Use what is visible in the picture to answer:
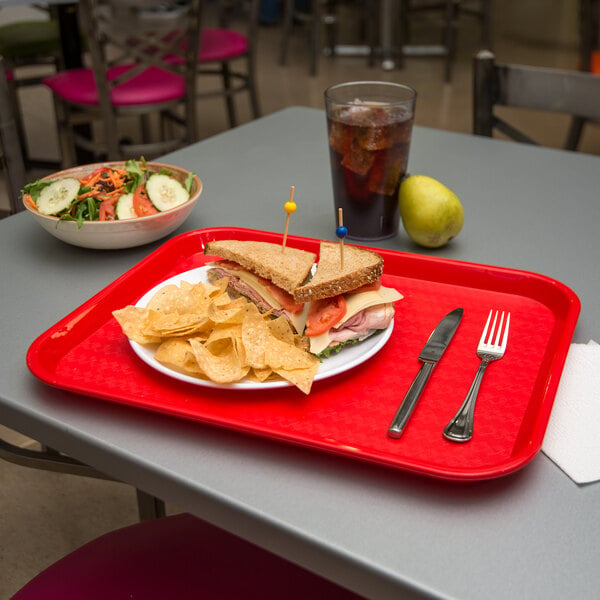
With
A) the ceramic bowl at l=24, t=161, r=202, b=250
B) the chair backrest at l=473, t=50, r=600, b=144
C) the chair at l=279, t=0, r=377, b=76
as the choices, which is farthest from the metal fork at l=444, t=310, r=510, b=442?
the chair at l=279, t=0, r=377, b=76

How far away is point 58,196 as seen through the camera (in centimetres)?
104

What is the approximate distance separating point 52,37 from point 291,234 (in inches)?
115

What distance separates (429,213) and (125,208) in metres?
0.44

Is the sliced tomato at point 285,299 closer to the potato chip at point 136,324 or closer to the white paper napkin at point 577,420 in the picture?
the potato chip at point 136,324

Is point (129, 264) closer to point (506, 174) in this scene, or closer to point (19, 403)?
point (19, 403)

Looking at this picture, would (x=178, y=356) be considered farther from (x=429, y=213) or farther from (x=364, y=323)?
(x=429, y=213)

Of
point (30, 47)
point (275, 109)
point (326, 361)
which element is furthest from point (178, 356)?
point (275, 109)

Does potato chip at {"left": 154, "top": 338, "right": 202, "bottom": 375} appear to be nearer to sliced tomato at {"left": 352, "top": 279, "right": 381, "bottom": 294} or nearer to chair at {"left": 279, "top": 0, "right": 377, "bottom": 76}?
sliced tomato at {"left": 352, "top": 279, "right": 381, "bottom": 294}

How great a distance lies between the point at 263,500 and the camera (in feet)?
1.98

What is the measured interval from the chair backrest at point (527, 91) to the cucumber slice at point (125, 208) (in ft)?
2.94

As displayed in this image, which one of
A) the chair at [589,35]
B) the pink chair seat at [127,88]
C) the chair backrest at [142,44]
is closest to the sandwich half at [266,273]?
the chair backrest at [142,44]

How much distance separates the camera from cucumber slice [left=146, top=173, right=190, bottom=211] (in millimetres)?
1063

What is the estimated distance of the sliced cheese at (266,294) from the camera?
80cm

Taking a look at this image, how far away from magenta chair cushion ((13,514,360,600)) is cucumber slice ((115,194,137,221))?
44cm
